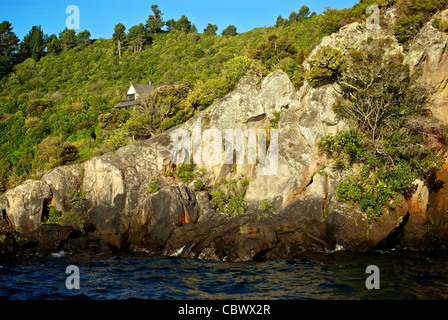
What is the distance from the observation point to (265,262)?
57.7ft

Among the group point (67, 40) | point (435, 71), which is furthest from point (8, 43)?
point (435, 71)

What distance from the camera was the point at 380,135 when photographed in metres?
21.5

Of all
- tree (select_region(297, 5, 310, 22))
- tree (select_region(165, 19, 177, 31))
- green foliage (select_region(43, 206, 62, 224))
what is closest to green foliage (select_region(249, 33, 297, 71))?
green foliage (select_region(43, 206, 62, 224))

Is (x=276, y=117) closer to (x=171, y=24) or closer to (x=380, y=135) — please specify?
(x=380, y=135)

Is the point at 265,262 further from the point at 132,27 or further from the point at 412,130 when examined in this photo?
the point at 132,27

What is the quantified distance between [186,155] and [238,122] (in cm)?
466

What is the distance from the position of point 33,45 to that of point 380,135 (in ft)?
281

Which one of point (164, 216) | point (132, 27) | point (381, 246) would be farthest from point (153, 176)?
point (132, 27)

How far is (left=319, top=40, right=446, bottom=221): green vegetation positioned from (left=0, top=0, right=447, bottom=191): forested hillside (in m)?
2.94

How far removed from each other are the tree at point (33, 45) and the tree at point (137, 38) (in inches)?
809

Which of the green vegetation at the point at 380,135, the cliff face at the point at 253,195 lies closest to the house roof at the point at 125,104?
the cliff face at the point at 253,195

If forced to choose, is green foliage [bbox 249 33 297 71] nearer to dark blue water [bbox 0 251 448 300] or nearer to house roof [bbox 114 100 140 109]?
house roof [bbox 114 100 140 109]

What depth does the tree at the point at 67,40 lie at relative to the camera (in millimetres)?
86812

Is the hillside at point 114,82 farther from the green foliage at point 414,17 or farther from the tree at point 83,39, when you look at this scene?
the green foliage at point 414,17
